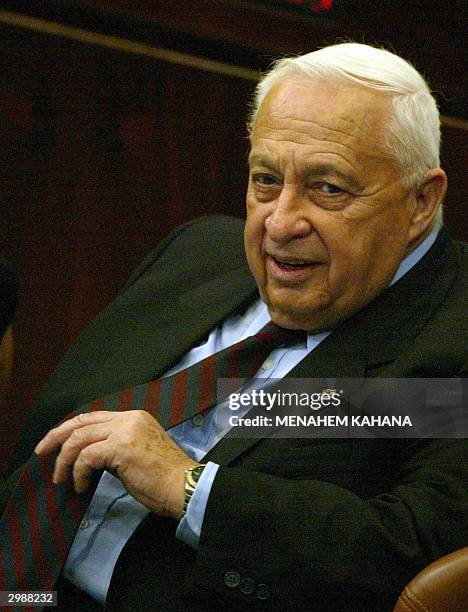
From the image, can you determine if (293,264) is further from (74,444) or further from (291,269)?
(74,444)

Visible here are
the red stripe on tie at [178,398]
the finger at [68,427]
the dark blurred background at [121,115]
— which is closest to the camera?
the finger at [68,427]

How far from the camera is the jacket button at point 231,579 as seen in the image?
1.65 meters

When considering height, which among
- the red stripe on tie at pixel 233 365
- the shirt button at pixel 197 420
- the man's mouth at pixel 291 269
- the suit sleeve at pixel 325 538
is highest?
the man's mouth at pixel 291 269

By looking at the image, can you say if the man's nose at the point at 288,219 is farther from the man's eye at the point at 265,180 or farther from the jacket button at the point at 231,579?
the jacket button at the point at 231,579

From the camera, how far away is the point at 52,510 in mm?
1854

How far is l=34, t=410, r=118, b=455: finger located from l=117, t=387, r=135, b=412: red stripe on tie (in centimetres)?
12

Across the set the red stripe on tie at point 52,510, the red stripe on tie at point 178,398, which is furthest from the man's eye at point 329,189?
the red stripe on tie at point 52,510

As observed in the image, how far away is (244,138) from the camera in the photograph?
2641mm

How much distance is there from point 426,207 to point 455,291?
0.15m

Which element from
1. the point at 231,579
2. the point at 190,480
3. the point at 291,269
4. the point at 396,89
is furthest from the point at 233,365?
the point at 396,89

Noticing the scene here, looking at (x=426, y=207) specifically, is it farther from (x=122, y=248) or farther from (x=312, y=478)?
(x=122, y=248)

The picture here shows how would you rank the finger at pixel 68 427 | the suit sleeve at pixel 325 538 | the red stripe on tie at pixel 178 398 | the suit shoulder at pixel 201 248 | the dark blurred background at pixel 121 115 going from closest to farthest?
the suit sleeve at pixel 325 538, the finger at pixel 68 427, the red stripe on tie at pixel 178 398, the suit shoulder at pixel 201 248, the dark blurred background at pixel 121 115

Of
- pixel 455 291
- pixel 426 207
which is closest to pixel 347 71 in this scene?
pixel 426 207

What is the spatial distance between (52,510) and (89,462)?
199 mm
